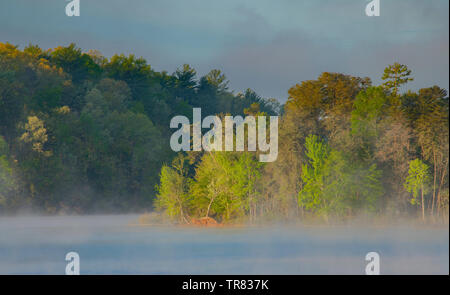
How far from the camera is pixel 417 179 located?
39.7 meters

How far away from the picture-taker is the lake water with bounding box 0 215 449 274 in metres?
27.7

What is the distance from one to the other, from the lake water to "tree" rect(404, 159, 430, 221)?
255 centimetres

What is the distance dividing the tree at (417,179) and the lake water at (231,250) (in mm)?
Answer: 2546

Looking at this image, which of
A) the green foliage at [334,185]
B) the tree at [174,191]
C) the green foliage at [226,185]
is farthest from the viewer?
the tree at [174,191]

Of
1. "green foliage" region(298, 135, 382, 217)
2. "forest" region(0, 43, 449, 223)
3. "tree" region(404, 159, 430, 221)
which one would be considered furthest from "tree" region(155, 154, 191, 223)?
"tree" region(404, 159, 430, 221)

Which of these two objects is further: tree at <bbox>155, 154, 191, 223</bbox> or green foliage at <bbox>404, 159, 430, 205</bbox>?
tree at <bbox>155, 154, 191, 223</bbox>

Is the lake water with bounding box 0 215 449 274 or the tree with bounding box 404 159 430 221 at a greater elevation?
the tree with bounding box 404 159 430 221

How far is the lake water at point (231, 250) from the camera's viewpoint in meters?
27.7

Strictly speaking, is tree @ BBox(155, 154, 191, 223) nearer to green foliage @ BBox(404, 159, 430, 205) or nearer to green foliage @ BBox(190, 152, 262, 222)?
green foliage @ BBox(190, 152, 262, 222)

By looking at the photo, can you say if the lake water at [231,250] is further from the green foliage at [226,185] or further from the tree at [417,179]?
the tree at [417,179]

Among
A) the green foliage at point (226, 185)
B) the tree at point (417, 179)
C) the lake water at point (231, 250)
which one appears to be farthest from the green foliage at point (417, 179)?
the green foliage at point (226, 185)

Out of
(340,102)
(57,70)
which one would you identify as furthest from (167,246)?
(57,70)
